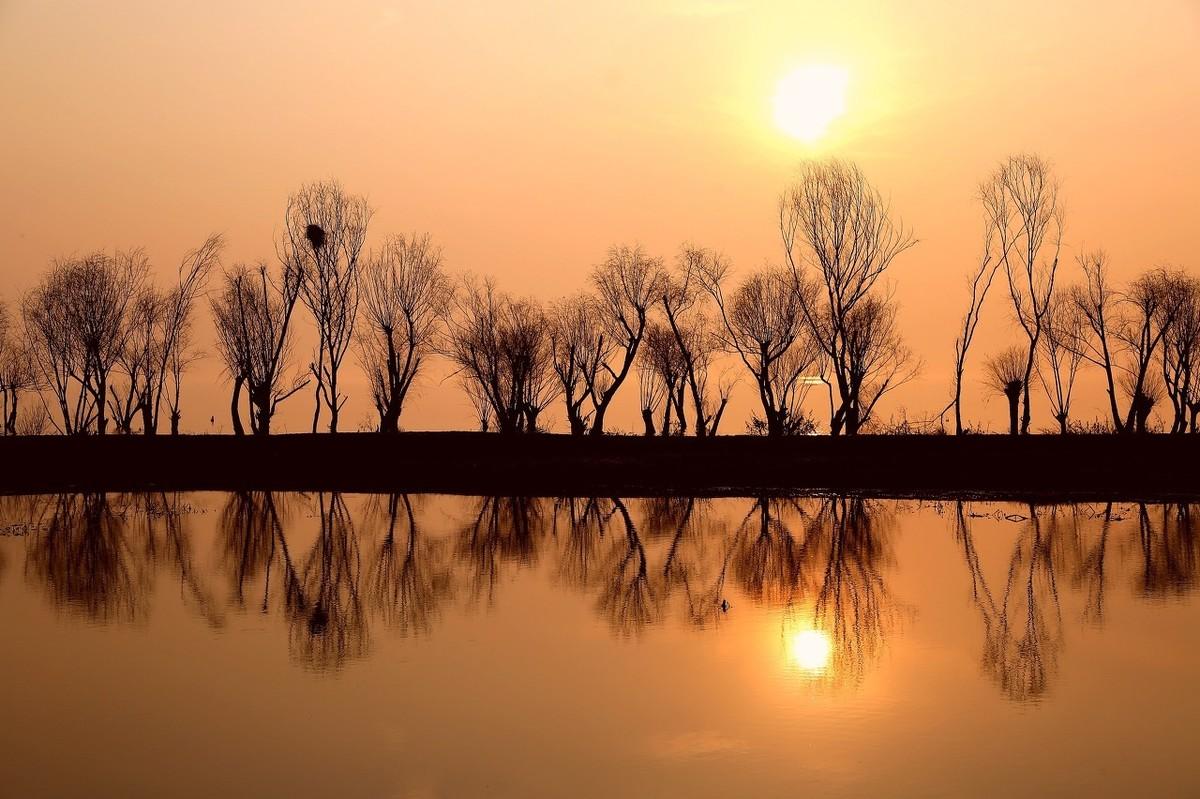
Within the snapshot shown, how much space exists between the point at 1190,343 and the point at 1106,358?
728 centimetres

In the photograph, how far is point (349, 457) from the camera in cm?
5134

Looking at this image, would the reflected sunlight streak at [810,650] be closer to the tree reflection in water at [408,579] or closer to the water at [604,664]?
the water at [604,664]

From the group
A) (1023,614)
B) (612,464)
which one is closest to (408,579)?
(1023,614)

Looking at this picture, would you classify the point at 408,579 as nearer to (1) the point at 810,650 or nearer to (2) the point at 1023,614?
(1) the point at 810,650

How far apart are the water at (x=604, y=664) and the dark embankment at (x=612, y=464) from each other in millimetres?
13838

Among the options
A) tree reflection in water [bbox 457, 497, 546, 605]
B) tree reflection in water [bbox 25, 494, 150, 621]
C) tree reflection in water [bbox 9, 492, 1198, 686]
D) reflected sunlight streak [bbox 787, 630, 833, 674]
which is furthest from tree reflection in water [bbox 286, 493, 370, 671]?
reflected sunlight streak [bbox 787, 630, 833, 674]

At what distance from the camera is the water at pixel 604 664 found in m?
10.4

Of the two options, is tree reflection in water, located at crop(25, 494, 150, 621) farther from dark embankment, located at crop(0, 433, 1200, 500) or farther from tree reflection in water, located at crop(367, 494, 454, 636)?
dark embankment, located at crop(0, 433, 1200, 500)

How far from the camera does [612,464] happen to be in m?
48.4

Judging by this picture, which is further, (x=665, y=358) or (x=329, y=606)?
(x=665, y=358)

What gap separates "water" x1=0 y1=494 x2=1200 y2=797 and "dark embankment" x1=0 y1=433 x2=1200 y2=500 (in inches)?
545

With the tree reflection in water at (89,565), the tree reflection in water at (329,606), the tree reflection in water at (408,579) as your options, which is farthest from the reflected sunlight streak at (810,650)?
the tree reflection in water at (89,565)

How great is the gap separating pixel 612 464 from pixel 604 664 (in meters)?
33.8

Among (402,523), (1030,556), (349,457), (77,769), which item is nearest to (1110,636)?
(1030,556)
